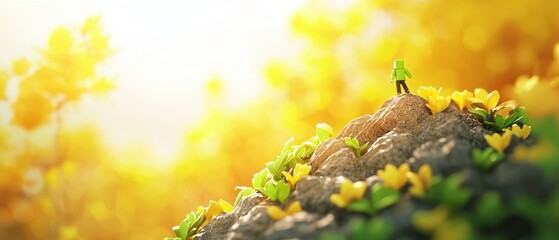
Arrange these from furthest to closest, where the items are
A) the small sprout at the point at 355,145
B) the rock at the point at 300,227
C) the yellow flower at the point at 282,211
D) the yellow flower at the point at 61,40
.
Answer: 1. the yellow flower at the point at 61,40
2. the small sprout at the point at 355,145
3. the yellow flower at the point at 282,211
4. the rock at the point at 300,227

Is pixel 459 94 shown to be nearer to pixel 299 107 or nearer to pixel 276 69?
pixel 299 107

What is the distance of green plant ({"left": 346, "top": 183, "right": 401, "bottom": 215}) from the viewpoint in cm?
111

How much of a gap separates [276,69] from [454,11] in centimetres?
244

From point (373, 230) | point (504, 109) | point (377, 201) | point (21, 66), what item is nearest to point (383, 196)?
point (377, 201)

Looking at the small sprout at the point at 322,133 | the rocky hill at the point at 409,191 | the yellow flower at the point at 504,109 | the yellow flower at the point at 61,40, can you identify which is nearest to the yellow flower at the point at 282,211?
the rocky hill at the point at 409,191

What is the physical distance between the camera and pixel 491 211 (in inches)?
36.6

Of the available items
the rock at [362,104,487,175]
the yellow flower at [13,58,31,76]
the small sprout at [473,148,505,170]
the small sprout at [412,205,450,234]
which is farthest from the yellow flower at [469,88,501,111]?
the yellow flower at [13,58,31,76]

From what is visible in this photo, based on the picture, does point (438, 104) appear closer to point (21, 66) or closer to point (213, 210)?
point (213, 210)

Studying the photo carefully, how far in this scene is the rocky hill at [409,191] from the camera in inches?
36.9

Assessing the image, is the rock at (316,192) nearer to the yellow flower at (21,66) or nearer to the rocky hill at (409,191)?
the rocky hill at (409,191)

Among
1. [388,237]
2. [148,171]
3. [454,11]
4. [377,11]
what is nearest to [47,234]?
[148,171]

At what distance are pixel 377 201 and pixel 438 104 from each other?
1.59 feet

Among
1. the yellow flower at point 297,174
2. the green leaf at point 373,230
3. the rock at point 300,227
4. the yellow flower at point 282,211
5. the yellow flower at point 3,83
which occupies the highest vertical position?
the yellow flower at point 3,83

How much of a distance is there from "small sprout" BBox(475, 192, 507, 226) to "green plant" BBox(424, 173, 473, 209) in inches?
1.2
